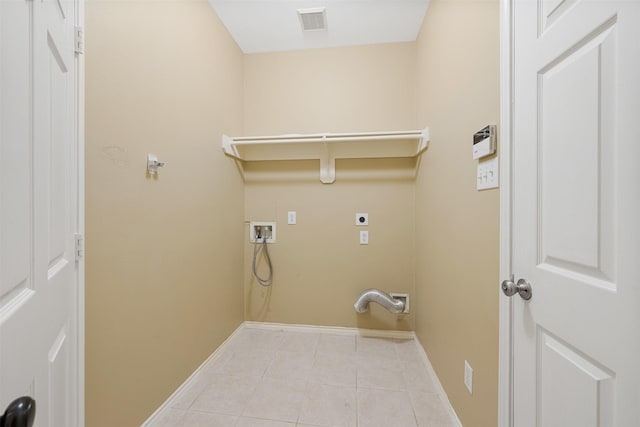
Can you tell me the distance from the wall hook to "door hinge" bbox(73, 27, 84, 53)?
0.53 metres

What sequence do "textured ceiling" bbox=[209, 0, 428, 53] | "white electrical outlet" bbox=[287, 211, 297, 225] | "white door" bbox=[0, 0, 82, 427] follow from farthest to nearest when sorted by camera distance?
1. "white electrical outlet" bbox=[287, 211, 297, 225]
2. "textured ceiling" bbox=[209, 0, 428, 53]
3. "white door" bbox=[0, 0, 82, 427]

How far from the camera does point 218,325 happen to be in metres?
2.10

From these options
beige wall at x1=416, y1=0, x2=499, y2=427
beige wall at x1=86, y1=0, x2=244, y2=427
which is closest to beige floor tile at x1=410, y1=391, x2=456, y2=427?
beige wall at x1=416, y1=0, x2=499, y2=427

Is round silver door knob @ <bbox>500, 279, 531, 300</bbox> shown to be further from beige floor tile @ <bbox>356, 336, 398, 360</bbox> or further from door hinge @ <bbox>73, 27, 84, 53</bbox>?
door hinge @ <bbox>73, 27, 84, 53</bbox>

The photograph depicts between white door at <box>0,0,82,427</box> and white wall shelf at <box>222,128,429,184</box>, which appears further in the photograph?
white wall shelf at <box>222,128,429,184</box>

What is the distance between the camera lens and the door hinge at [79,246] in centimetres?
95

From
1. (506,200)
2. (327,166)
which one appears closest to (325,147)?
(327,166)

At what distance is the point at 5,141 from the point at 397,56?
269 cm

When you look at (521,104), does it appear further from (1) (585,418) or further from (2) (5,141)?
(2) (5,141)

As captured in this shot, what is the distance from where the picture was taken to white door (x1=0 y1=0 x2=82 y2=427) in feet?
1.55

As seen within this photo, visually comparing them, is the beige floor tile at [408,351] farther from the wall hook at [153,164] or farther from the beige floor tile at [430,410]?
the wall hook at [153,164]

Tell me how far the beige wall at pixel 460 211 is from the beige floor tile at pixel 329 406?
60cm

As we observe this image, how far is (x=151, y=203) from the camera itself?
4.58ft

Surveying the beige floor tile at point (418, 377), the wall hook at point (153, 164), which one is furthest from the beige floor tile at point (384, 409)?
the wall hook at point (153, 164)
